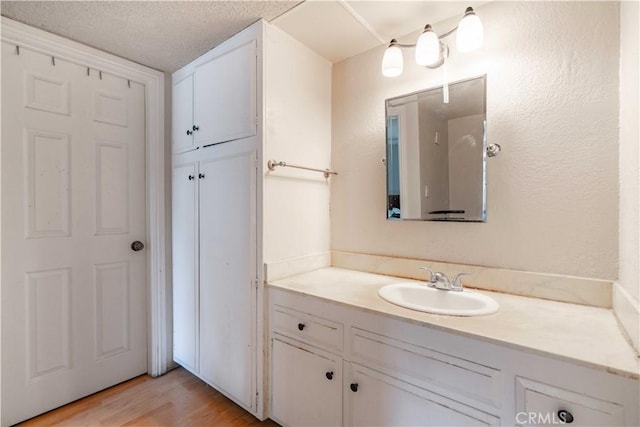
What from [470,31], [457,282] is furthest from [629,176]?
[470,31]

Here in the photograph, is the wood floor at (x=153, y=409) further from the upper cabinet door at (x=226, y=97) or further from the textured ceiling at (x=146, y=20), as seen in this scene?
the textured ceiling at (x=146, y=20)

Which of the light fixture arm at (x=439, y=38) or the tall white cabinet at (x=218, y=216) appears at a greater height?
the light fixture arm at (x=439, y=38)

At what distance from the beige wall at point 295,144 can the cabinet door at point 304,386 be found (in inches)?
19.2

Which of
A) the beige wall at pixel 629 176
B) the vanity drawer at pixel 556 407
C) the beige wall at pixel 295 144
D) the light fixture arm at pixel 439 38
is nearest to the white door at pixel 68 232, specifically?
the beige wall at pixel 295 144

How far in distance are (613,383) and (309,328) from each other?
996 millimetres

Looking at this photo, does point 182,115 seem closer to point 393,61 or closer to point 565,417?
point 393,61

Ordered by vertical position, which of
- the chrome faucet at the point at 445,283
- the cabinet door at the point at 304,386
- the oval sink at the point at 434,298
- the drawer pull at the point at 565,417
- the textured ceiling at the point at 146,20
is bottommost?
the cabinet door at the point at 304,386

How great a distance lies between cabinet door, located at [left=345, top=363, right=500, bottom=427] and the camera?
3.22ft

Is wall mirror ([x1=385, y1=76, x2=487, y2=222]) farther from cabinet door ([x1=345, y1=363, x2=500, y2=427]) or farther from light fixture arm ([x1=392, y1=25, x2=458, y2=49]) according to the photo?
cabinet door ([x1=345, y1=363, x2=500, y2=427])

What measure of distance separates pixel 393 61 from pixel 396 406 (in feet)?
5.02

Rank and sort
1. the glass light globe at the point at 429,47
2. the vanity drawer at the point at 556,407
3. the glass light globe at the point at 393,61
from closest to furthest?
the vanity drawer at the point at 556,407, the glass light globe at the point at 429,47, the glass light globe at the point at 393,61

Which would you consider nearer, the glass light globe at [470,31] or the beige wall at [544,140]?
the beige wall at [544,140]

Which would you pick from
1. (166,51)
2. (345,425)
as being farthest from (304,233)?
(166,51)

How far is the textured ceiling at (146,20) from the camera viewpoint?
4.66ft
